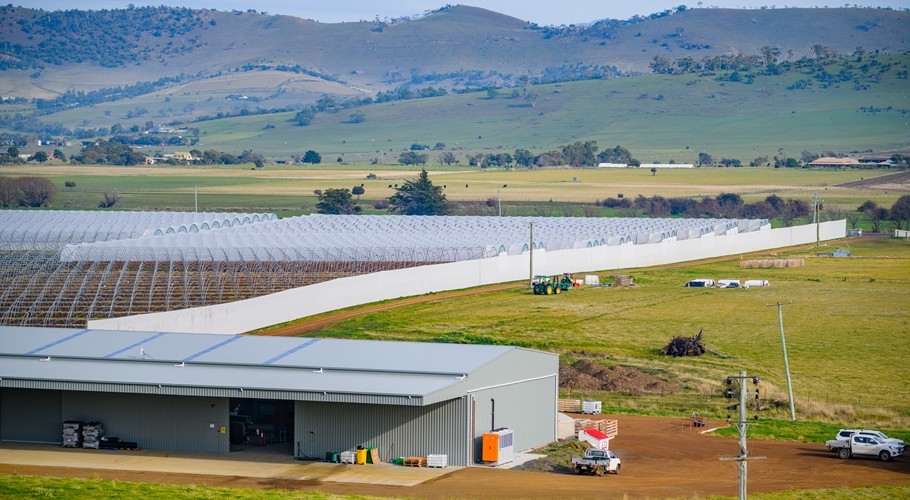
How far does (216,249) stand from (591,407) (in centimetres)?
4116

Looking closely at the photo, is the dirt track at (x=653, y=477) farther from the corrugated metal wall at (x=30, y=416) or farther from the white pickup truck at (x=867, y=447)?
the corrugated metal wall at (x=30, y=416)

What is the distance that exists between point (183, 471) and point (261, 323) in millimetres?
30201

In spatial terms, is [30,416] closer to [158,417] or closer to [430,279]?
[158,417]

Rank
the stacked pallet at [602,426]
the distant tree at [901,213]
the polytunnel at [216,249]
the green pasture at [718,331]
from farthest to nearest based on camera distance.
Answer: the distant tree at [901,213] → the polytunnel at [216,249] → the green pasture at [718,331] → the stacked pallet at [602,426]

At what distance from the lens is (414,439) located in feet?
147

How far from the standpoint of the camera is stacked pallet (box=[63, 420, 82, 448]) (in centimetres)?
4681

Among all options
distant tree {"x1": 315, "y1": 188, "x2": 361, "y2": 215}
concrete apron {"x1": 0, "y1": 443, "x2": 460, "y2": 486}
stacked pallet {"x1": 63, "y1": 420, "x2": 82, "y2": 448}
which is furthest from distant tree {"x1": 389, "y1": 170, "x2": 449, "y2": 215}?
concrete apron {"x1": 0, "y1": 443, "x2": 460, "y2": 486}

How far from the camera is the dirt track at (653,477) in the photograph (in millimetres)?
40781

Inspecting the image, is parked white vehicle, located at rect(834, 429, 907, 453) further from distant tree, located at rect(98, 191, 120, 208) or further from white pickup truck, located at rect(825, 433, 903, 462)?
distant tree, located at rect(98, 191, 120, 208)

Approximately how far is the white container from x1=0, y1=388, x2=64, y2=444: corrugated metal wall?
20623 mm

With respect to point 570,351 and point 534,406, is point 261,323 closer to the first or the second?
point 570,351

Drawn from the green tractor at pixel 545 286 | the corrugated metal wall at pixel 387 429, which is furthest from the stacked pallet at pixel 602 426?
the green tractor at pixel 545 286

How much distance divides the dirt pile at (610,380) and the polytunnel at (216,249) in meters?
19.9

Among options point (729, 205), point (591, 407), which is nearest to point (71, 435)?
point (591, 407)
